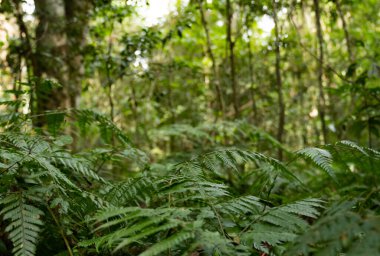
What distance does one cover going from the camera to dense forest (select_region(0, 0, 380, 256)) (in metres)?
1.37

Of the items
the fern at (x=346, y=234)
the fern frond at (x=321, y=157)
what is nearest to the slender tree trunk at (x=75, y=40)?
the fern frond at (x=321, y=157)

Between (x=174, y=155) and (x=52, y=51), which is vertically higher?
(x=52, y=51)

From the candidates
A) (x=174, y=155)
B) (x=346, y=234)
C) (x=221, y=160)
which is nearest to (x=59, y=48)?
(x=174, y=155)

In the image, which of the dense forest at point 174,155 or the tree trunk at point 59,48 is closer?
the dense forest at point 174,155

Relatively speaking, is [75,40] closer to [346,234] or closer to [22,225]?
[22,225]

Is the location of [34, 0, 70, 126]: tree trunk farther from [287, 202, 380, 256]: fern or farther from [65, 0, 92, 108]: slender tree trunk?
[287, 202, 380, 256]: fern

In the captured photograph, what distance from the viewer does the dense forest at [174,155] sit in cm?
137

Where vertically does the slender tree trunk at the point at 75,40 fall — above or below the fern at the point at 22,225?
above

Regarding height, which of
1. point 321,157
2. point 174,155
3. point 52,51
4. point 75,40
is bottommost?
point 174,155

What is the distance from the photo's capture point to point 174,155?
4.79 m

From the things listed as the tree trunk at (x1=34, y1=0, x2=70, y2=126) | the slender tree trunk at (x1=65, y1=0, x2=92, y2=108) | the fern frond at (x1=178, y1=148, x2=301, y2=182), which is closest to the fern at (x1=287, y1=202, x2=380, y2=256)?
the fern frond at (x1=178, y1=148, x2=301, y2=182)

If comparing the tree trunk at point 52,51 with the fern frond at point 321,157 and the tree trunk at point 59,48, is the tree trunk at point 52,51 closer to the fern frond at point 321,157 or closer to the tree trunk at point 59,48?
the tree trunk at point 59,48

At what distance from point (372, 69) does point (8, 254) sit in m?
3.25

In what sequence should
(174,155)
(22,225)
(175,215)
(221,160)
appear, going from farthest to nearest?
(174,155) < (221,160) < (22,225) < (175,215)
